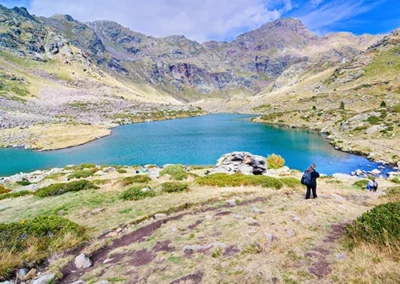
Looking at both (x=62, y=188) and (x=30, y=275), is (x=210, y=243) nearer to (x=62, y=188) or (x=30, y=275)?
(x=30, y=275)

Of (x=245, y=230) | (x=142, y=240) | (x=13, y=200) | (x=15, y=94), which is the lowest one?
(x=13, y=200)

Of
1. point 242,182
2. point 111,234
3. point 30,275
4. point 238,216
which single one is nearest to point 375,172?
point 242,182

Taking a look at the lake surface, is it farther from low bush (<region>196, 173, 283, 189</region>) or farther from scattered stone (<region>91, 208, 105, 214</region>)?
scattered stone (<region>91, 208, 105, 214</region>)

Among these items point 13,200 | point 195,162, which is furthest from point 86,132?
point 13,200

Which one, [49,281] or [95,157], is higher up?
[49,281]

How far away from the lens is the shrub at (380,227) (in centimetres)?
812

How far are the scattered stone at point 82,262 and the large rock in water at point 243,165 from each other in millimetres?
27256

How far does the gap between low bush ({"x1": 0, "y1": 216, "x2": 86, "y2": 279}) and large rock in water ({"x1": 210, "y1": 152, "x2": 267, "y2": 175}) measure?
25.9m

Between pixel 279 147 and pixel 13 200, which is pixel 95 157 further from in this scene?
pixel 279 147

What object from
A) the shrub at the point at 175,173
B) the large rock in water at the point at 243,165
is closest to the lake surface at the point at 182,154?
the large rock in water at the point at 243,165

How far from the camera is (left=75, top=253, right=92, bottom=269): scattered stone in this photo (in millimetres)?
9664

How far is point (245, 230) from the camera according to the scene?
36.4ft

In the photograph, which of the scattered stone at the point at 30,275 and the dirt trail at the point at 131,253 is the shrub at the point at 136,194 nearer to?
the dirt trail at the point at 131,253

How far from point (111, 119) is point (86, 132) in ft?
207
